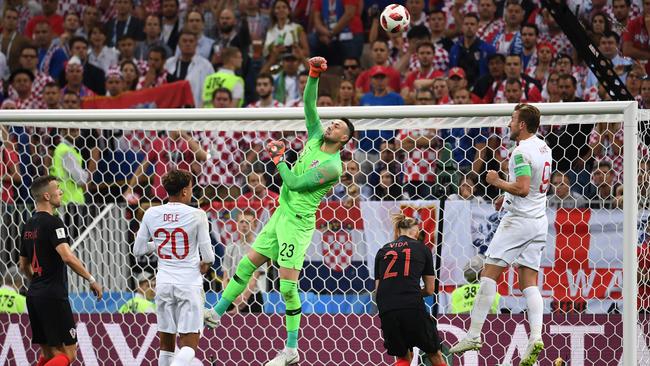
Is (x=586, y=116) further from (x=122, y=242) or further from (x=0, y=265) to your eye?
(x=0, y=265)

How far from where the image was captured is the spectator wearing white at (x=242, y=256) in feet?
35.8

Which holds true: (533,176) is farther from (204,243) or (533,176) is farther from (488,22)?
(488,22)

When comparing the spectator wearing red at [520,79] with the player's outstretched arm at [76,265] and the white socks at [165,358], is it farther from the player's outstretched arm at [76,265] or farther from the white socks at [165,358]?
the player's outstretched arm at [76,265]

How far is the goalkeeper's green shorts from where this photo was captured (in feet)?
31.3

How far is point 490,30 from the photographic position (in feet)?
46.8

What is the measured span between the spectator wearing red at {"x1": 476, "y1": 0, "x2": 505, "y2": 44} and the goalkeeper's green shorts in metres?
5.29

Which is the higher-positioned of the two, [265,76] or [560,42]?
[560,42]

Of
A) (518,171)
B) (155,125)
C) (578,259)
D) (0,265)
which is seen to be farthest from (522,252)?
(0,265)

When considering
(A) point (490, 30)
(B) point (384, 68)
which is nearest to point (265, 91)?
(B) point (384, 68)

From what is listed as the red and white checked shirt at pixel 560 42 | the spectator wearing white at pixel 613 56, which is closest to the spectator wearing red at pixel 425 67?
the red and white checked shirt at pixel 560 42

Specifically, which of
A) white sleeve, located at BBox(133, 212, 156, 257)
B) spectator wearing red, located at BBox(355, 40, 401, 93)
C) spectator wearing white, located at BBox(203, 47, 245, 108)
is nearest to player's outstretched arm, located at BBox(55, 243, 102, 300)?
white sleeve, located at BBox(133, 212, 156, 257)

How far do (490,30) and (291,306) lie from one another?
5.89 meters

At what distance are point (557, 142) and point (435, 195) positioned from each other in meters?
1.28

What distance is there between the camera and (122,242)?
37.0 feet
